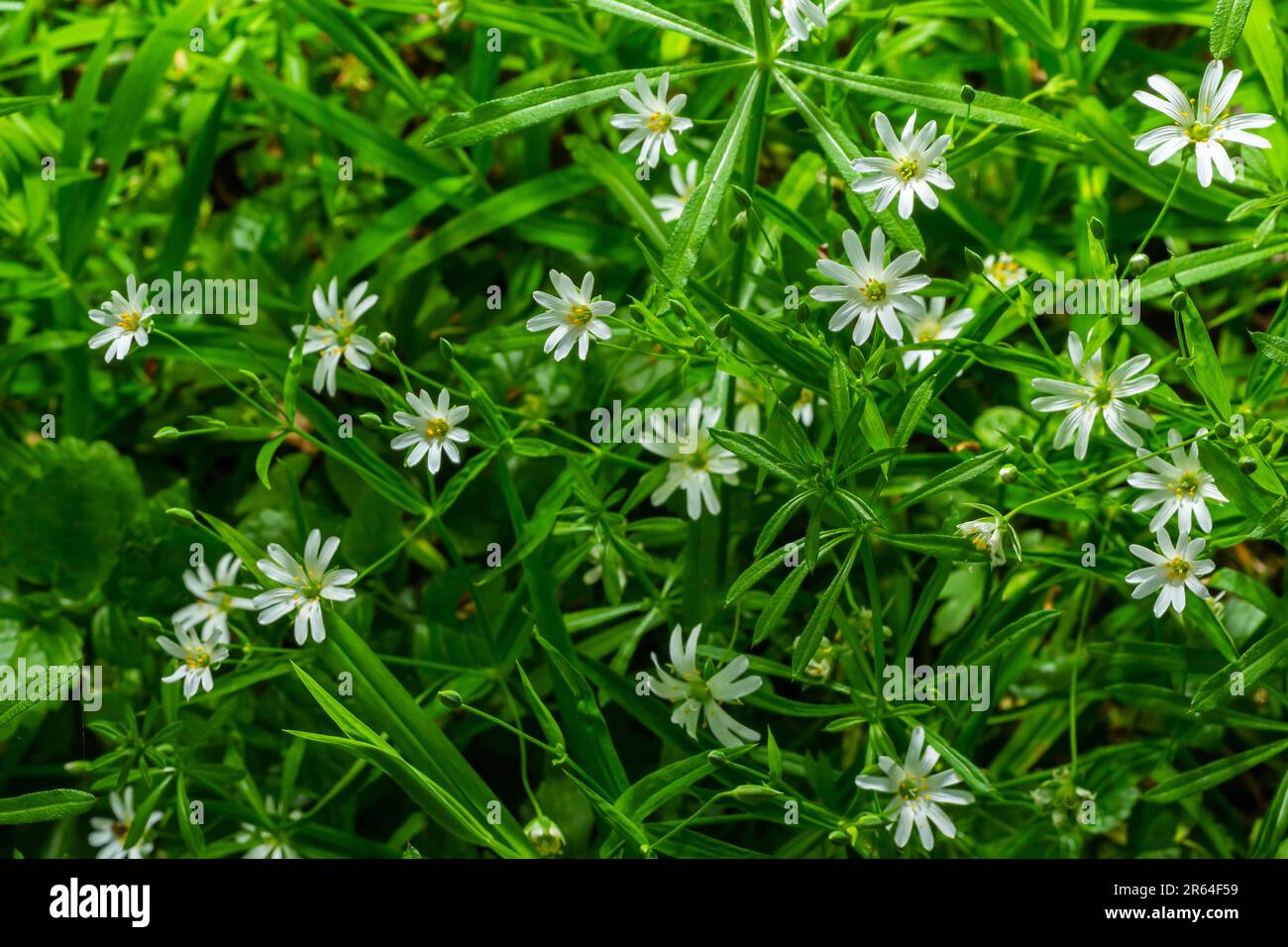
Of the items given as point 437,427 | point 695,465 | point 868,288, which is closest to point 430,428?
point 437,427

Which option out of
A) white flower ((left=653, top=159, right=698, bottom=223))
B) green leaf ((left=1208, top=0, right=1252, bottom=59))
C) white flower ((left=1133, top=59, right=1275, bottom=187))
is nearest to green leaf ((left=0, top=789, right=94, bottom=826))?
white flower ((left=653, top=159, right=698, bottom=223))

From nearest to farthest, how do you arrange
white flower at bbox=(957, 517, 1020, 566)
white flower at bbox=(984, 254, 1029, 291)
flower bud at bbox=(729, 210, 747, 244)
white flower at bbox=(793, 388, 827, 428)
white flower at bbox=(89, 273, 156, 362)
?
white flower at bbox=(957, 517, 1020, 566) < flower bud at bbox=(729, 210, 747, 244) < white flower at bbox=(89, 273, 156, 362) < white flower at bbox=(793, 388, 827, 428) < white flower at bbox=(984, 254, 1029, 291)

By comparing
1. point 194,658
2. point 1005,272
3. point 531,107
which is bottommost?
point 194,658

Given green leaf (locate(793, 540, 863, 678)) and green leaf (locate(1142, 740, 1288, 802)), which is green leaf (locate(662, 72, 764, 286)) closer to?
green leaf (locate(793, 540, 863, 678))

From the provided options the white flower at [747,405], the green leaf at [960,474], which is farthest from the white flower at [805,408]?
the green leaf at [960,474]

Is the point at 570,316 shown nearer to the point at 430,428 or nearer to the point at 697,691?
the point at 430,428

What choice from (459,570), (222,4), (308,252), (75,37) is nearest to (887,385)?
(459,570)

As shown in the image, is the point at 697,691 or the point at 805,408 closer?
the point at 697,691
